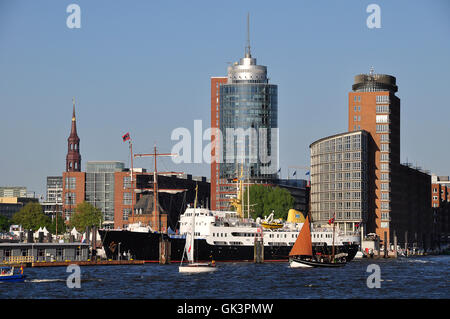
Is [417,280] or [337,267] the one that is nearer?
[417,280]

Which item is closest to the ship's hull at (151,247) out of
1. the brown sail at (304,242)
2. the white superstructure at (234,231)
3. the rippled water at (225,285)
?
the white superstructure at (234,231)

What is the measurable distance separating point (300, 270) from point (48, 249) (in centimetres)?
4694

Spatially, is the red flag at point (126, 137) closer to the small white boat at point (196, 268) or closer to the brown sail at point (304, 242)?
the brown sail at point (304, 242)

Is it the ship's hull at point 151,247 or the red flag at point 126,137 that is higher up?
the red flag at point 126,137

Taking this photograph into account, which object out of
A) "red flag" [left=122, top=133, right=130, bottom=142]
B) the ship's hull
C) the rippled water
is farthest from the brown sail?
"red flag" [left=122, top=133, right=130, bottom=142]

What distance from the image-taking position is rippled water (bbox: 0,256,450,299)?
291 feet

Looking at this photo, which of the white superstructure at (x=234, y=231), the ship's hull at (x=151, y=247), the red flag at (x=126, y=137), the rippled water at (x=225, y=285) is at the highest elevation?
the red flag at (x=126, y=137)

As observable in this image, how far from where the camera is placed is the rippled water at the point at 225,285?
88.6 m

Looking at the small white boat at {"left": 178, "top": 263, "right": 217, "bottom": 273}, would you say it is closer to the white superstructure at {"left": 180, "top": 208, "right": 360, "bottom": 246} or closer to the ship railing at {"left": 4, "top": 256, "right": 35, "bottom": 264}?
the white superstructure at {"left": 180, "top": 208, "right": 360, "bottom": 246}

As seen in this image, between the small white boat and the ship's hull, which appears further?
the ship's hull

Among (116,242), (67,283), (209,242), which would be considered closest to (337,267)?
(209,242)

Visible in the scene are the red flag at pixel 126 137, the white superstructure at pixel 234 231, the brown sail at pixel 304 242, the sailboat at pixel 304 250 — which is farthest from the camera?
the red flag at pixel 126 137

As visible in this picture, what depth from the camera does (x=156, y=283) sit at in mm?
103750
